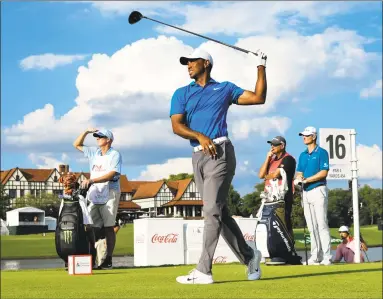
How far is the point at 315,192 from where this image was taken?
11.2m

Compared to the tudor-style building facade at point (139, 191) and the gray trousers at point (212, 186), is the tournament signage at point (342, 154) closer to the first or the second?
the gray trousers at point (212, 186)

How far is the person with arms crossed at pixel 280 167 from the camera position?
10359mm

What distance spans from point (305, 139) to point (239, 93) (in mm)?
4561

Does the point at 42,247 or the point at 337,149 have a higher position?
the point at 337,149

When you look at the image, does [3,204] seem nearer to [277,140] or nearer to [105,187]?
[105,187]

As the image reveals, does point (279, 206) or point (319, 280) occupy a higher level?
point (279, 206)

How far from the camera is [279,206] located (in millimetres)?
10297

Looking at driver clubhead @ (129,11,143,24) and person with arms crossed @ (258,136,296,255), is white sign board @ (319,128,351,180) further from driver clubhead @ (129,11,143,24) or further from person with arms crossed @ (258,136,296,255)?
driver clubhead @ (129,11,143,24)

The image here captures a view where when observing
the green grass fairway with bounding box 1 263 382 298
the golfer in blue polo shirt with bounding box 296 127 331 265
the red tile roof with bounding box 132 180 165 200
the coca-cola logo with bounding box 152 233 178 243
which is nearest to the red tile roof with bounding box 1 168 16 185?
the red tile roof with bounding box 132 180 165 200

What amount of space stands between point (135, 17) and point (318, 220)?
4.29 meters

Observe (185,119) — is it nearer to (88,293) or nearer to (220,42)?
(220,42)

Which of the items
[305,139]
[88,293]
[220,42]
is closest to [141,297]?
[88,293]

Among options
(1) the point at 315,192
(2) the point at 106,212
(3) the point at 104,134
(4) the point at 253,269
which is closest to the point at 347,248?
(1) the point at 315,192

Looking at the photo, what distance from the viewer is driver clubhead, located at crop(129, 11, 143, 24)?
9.08 m
